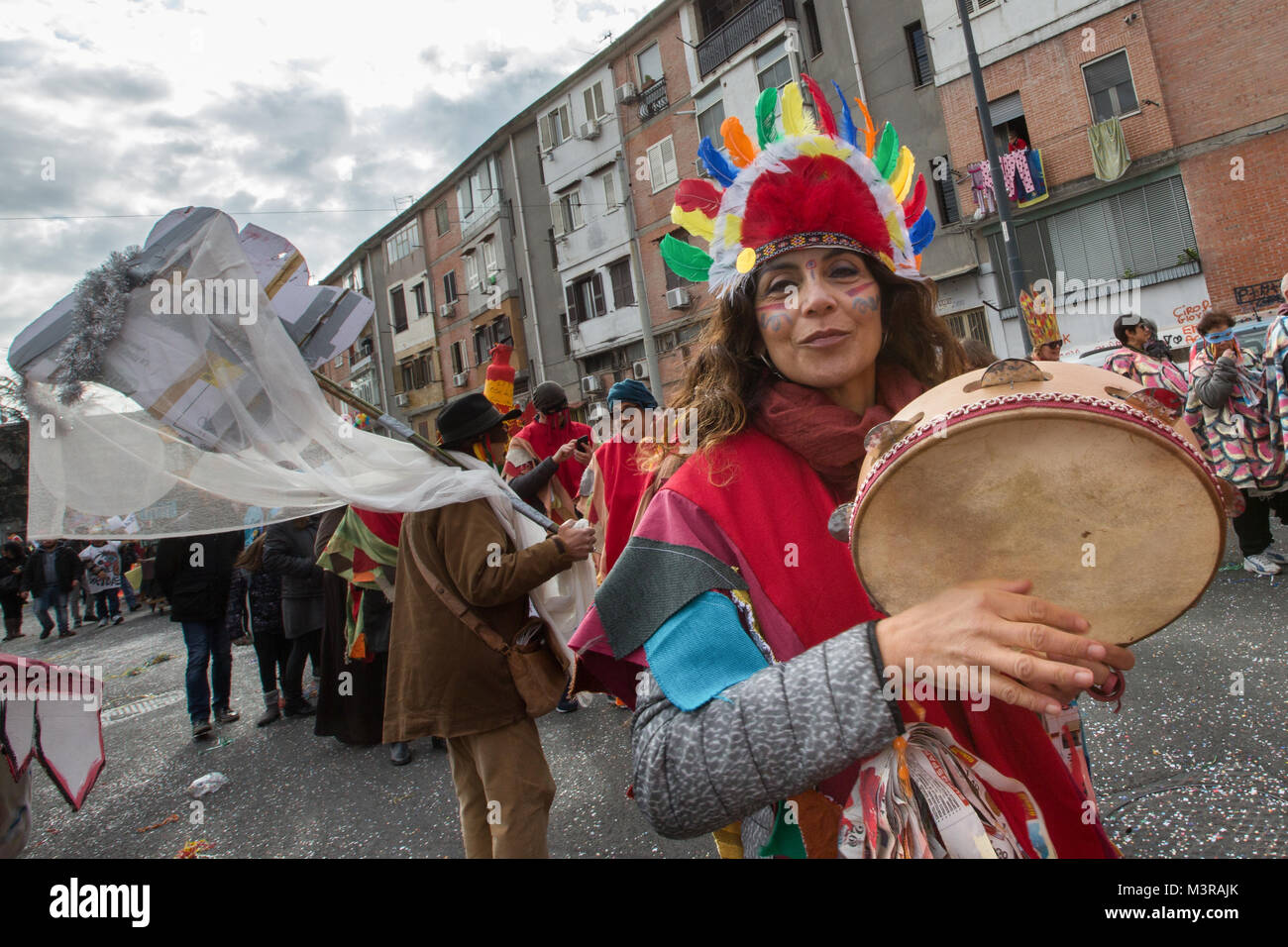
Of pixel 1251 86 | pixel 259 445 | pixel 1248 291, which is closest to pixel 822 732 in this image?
pixel 259 445

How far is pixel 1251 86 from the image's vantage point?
13539 mm

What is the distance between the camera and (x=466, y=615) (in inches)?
105

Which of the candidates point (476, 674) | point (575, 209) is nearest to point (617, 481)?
point (476, 674)

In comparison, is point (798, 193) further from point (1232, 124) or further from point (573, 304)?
point (573, 304)

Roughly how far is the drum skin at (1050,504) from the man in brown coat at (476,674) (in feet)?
5.99

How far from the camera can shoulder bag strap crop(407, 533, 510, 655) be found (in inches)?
105

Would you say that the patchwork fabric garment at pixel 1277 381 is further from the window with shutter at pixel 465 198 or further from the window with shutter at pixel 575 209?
the window with shutter at pixel 465 198

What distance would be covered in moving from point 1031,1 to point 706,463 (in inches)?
742

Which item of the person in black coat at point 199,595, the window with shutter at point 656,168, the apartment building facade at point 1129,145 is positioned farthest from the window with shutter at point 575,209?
the person in black coat at point 199,595

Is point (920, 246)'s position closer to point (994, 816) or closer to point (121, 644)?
point (994, 816)

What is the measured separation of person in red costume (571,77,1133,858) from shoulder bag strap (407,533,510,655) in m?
1.40

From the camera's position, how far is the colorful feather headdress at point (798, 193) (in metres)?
1.34

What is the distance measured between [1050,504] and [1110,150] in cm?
1741
